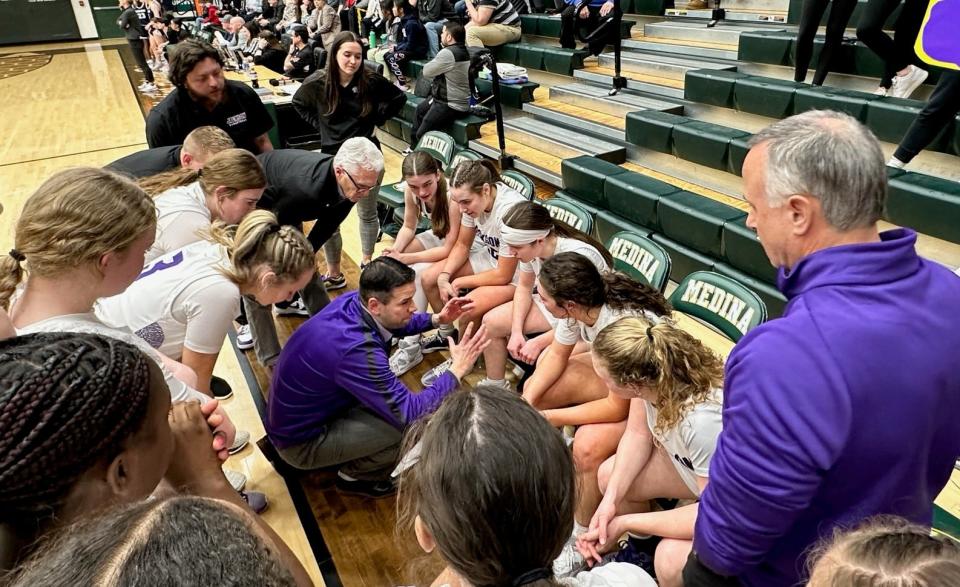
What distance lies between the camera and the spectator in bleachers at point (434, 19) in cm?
818

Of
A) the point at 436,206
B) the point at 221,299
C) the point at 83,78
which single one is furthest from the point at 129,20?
the point at 221,299

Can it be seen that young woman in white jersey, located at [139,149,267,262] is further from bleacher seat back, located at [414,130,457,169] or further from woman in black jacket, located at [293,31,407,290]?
bleacher seat back, located at [414,130,457,169]

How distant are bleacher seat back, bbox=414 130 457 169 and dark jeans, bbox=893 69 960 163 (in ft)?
8.79

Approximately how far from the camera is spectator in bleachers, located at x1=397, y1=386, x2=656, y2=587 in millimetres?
924

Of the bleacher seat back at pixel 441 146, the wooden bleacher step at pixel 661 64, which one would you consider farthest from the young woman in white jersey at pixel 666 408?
the wooden bleacher step at pixel 661 64

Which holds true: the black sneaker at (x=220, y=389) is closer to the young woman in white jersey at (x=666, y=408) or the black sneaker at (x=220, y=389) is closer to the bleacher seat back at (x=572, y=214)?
the bleacher seat back at (x=572, y=214)

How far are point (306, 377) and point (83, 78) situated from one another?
13.1m

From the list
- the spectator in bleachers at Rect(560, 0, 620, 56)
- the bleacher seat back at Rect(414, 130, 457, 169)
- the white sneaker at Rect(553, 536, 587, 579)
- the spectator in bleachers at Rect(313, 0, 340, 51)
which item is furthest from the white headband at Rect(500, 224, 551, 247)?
the spectator in bleachers at Rect(313, 0, 340, 51)

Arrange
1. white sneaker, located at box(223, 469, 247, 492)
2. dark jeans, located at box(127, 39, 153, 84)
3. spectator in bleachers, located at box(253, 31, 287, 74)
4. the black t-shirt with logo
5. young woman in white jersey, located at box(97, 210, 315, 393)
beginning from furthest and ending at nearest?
1. dark jeans, located at box(127, 39, 153, 84)
2. spectator in bleachers, located at box(253, 31, 287, 74)
3. the black t-shirt with logo
4. white sneaker, located at box(223, 469, 247, 492)
5. young woman in white jersey, located at box(97, 210, 315, 393)

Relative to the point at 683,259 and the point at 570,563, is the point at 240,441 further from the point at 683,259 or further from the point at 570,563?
the point at 683,259

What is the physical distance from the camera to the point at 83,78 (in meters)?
12.1

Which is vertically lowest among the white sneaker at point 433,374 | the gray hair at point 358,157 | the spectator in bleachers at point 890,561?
the white sneaker at point 433,374

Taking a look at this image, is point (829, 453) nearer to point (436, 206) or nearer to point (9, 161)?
point (436, 206)

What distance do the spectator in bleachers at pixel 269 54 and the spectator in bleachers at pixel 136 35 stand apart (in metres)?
1.88
